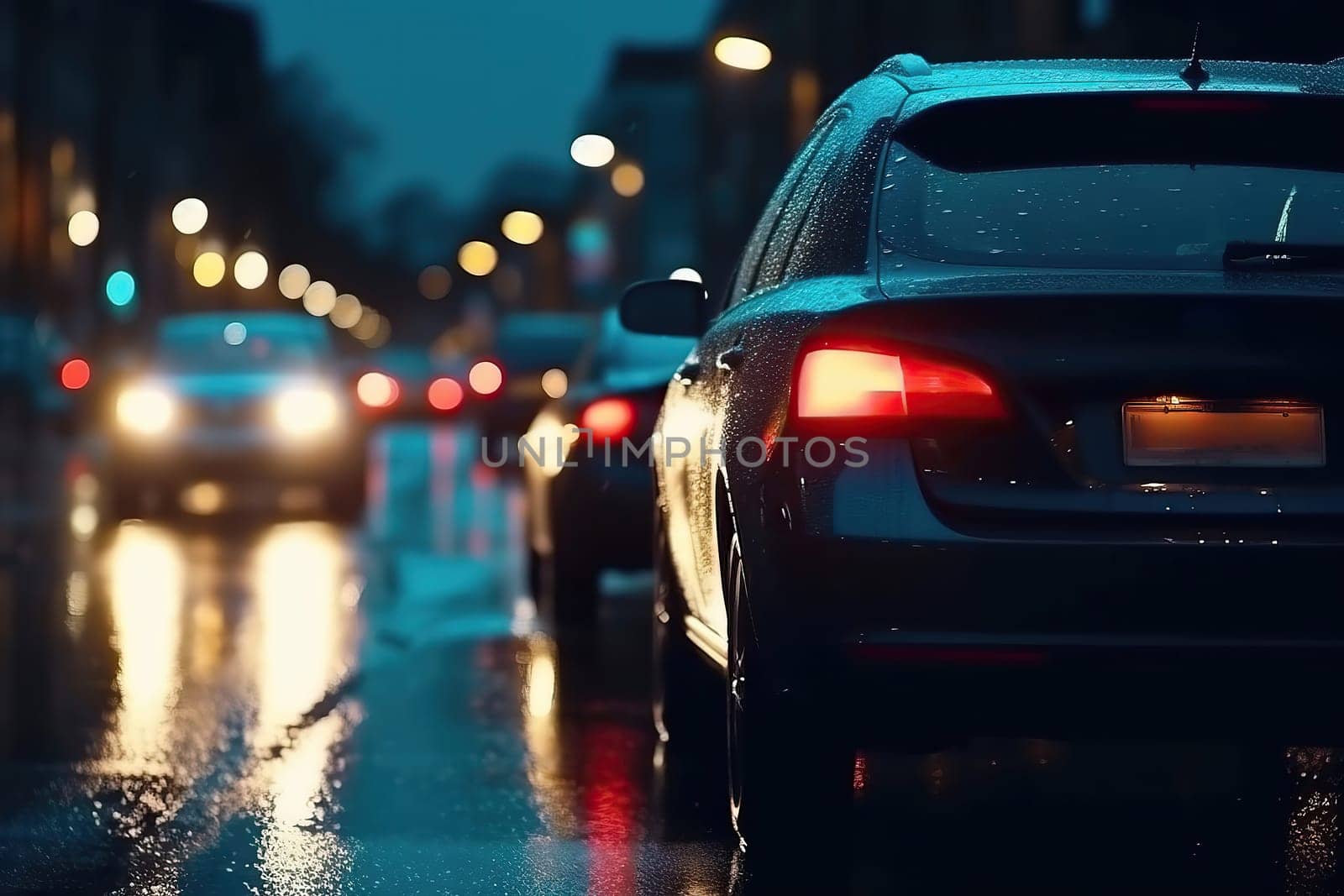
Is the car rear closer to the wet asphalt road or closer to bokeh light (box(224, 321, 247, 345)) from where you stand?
the wet asphalt road

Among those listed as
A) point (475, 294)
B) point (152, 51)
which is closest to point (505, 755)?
point (152, 51)

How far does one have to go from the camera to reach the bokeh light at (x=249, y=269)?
8400 centimetres

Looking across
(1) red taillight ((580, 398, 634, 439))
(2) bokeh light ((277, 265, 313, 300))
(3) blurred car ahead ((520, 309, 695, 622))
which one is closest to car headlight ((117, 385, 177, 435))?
(3) blurred car ahead ((520, 309, 695, 622))

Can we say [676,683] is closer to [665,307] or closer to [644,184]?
[665,307]

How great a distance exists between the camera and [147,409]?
2148cm

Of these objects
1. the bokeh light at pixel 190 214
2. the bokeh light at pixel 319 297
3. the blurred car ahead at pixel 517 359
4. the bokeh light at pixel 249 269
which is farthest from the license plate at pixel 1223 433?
the bokeh light at pixel 319 297

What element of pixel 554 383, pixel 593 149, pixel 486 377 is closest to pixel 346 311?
pixel 486 377

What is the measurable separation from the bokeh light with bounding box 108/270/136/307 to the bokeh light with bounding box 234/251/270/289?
40.9 metres

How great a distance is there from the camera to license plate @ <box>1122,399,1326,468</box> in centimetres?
527

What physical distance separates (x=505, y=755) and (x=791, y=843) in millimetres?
2594

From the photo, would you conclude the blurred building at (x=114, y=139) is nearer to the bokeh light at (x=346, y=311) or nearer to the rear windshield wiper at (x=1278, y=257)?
the rear windshield wiper at (x=1278, y=257)

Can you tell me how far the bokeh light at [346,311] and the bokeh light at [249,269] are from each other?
58008 mm

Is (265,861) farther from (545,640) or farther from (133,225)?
(133,225)

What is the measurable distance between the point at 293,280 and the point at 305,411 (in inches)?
3538
